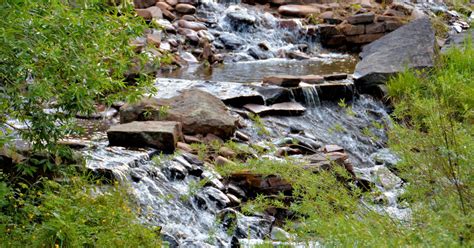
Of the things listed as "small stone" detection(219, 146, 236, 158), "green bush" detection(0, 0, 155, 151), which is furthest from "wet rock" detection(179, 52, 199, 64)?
"green bush" detection(0, 0, 155, 151)

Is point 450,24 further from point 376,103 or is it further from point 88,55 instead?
point 88,55

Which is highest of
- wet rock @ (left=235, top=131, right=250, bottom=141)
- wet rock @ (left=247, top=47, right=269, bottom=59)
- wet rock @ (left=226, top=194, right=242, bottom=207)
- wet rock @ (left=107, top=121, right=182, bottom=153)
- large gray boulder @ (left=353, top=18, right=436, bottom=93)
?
wet rock @ (left=107, top=121, right=182, bottom=153)

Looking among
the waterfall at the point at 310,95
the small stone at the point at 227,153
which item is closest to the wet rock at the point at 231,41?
the waterfall at the point at 310,95

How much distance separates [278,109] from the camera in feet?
28.1

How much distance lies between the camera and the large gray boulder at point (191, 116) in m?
7.23

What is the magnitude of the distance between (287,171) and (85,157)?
4.58 ft

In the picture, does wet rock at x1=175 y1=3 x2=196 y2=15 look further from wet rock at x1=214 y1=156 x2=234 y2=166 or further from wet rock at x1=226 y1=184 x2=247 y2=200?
wet rock at x1=226 y1=184 x2=247 y2=200

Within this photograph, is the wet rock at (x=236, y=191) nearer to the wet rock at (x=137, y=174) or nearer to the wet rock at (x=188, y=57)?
the wet rock at (x=137, y=174)

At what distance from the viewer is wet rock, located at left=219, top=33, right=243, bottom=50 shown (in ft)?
46.1

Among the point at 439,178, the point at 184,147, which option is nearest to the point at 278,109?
the point at 184,147

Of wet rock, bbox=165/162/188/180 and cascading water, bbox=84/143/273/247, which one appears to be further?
wet rock, bbox=165/162/188/180

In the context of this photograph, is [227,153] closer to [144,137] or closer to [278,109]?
[144,137]

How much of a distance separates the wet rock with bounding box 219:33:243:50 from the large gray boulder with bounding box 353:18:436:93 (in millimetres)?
3093

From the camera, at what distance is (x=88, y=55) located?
14.9 ft
